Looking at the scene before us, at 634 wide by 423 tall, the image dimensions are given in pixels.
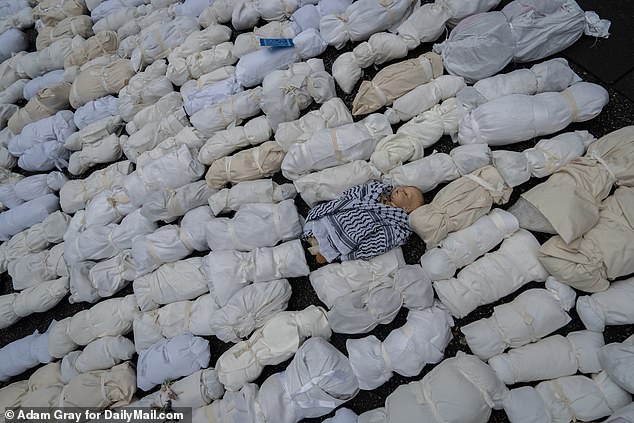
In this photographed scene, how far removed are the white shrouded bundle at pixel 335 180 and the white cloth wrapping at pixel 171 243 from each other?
50 centimetres

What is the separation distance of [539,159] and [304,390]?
1.33 m

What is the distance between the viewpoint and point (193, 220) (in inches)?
89.0

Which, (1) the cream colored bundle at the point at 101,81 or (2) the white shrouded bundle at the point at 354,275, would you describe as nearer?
(2) the white shrouded bundle at the point at 354,275

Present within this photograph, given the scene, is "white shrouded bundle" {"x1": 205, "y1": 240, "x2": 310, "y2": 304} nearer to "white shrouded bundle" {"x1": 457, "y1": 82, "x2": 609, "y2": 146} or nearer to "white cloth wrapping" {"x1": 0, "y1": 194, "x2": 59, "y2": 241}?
"white shrouded bundle" {"x1": 457, "y1": 82, "x2": 609, "y2": 146}

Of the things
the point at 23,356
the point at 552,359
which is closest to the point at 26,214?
the point at 23,356

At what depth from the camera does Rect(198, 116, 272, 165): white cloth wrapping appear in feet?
7.90

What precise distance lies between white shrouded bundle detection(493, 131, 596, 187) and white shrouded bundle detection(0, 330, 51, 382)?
2324mm

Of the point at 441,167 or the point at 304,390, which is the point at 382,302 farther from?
the point at 441,167

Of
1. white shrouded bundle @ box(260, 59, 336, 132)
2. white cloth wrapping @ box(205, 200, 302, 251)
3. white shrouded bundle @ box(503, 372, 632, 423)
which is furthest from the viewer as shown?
white shrouded bundle @ box(260, 59, 336, 132)

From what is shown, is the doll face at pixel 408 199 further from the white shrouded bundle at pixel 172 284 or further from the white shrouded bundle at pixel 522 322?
the white shrouded bundle at pixel 172 284

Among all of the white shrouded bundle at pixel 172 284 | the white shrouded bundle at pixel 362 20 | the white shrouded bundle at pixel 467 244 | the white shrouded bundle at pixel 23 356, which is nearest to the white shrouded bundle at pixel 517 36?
the white shrouded bundle at pixel 362 20

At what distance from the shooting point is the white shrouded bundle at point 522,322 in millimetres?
1757

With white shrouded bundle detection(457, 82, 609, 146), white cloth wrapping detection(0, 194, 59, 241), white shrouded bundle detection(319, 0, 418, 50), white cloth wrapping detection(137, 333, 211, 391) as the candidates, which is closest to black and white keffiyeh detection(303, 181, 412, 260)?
white shrouded bundle detection(457, 82, 609, 146)

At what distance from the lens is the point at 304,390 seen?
182cm
